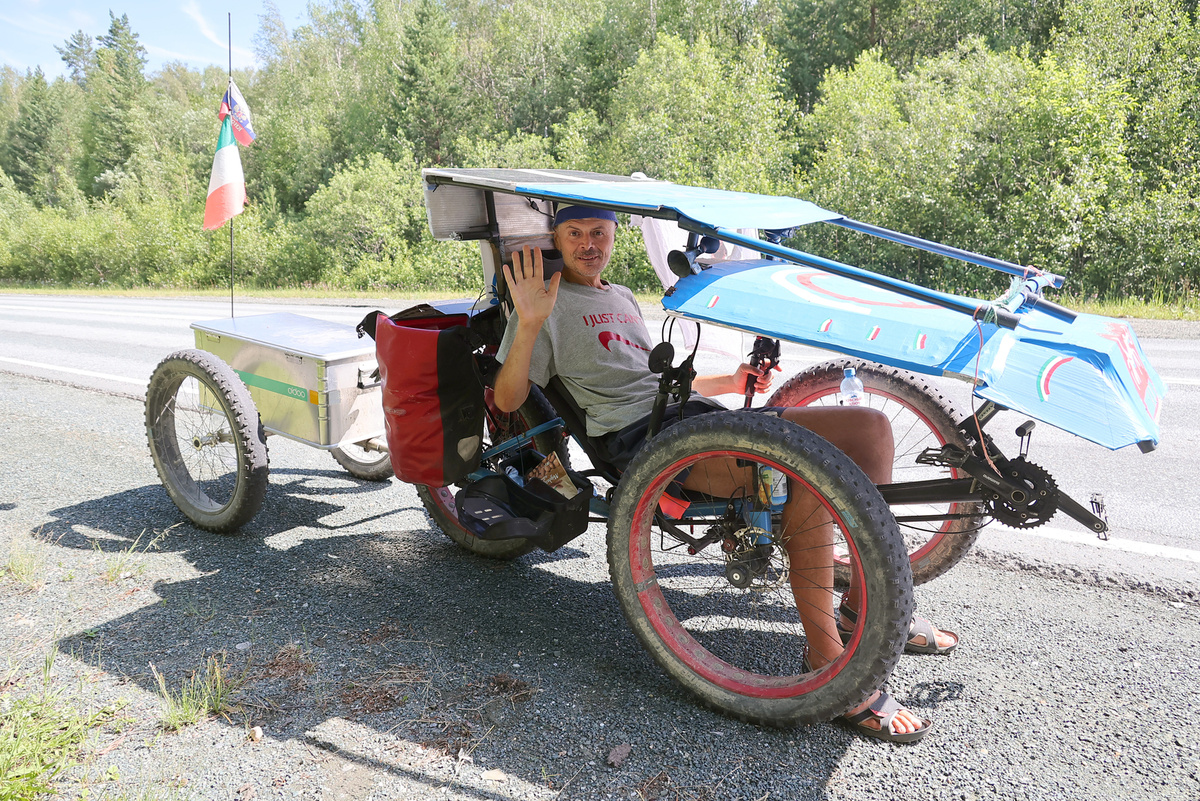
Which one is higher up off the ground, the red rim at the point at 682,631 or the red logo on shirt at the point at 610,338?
the red logo on shirt at the point at 610,338

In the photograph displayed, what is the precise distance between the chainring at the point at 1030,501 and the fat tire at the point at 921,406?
388 millimetres

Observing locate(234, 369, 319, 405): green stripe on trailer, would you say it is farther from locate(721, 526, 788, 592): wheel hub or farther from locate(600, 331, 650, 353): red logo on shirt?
locate(721, 526, 788, 592): wheel hub

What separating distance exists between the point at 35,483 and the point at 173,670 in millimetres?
2943

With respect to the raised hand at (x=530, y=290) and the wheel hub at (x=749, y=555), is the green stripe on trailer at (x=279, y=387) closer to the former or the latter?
the raised hand at (x=530, y=290)

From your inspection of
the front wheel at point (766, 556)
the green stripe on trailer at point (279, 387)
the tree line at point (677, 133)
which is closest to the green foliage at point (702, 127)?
the tree line at point (677, 133)

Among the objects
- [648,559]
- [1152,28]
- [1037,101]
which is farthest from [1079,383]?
[1152,28]

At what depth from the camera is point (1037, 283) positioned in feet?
9.34

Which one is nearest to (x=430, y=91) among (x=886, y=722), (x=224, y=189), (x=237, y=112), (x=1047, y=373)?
(x=237, y=112)

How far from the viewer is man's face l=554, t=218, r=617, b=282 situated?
3076 mm

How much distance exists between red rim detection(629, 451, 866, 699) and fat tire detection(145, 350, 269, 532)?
2151 mm

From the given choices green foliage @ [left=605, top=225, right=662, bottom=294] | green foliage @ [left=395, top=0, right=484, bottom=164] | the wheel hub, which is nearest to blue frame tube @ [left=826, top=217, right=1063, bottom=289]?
the wheel hub

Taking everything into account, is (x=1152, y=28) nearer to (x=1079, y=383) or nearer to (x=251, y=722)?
(x=1079, y=383)

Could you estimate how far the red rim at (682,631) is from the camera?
7.97 ft

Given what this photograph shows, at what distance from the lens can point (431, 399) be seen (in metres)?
3.19
